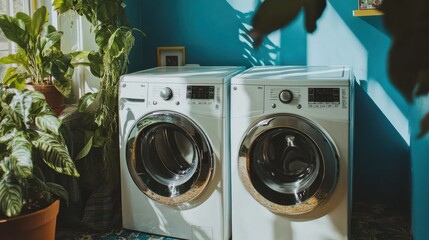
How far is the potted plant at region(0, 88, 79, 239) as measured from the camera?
1816 mm

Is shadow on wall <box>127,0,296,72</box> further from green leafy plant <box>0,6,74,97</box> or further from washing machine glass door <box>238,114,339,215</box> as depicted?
washing machine glass door <box>238,114,339,215</box>

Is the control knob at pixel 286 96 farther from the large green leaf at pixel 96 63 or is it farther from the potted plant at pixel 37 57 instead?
the potted plant at pixel 37 57

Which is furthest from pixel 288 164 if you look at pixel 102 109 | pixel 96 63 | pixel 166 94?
pixel 96 63

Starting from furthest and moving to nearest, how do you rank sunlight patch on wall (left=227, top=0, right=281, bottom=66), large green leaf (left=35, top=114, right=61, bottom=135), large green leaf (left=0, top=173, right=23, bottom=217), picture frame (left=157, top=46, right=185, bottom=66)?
picture frame (left=157, top=46, right=185, bottom=66), sunlight patch on wall (left=227, top=0, right=281, bottom=66), large green leaf (left=35, top=114, right=61, bottom=135), large green leaf (left=0, top=173, right=23, bottom=217)

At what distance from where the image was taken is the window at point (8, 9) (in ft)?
8.11

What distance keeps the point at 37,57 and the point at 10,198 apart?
82 centimetres

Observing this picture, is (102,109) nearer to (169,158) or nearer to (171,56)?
(169,158)

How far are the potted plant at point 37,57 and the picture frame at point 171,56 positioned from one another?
0.74 metres

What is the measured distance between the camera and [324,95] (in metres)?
2.01

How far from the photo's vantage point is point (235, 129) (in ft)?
7.13

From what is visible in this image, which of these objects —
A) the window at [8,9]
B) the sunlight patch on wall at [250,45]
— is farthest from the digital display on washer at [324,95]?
the window at [8,9]

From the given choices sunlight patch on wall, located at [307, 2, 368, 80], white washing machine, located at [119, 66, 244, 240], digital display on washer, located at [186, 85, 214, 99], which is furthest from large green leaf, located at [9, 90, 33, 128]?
sunlight patch on wall, located at [307, 2, 368, 80]

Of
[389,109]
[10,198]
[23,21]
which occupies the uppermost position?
[23,21]

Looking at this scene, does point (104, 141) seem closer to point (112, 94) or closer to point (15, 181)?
point (112, 94)
